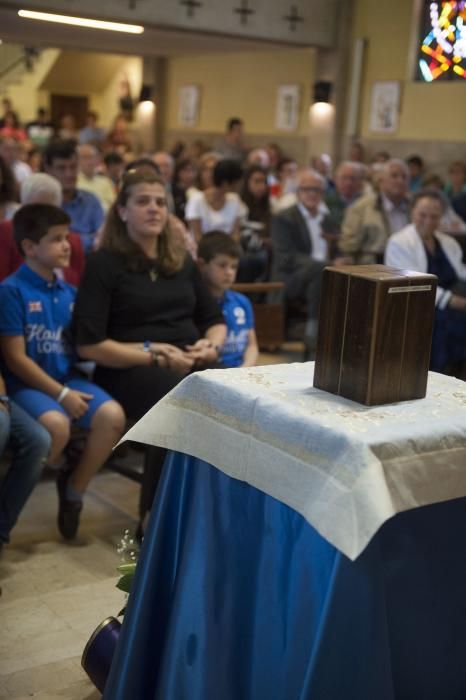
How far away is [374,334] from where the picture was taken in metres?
1.66

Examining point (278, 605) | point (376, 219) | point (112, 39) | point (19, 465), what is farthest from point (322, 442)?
point (112, 39)

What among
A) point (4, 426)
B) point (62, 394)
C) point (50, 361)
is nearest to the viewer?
point (4, 426)

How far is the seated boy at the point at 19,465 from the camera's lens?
2.83m

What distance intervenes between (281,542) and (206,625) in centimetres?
22

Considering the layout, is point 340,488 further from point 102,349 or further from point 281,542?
point 102,349

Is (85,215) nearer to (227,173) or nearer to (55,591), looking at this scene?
(227,173)

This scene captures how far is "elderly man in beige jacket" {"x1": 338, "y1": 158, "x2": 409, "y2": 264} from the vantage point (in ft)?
20.4

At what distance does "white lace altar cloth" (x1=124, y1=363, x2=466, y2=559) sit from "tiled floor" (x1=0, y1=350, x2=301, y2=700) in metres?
0.83

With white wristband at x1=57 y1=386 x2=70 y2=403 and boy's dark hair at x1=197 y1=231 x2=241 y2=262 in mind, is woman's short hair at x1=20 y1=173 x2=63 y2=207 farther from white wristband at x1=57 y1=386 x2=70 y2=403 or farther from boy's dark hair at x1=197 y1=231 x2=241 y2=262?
white wristband at x1=57 y1=386 x2=70 y2=403

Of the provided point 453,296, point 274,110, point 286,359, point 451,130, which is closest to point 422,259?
point 453,296

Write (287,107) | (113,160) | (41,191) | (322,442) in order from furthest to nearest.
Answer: (287,107), (113,160), (41,191), (322,442)

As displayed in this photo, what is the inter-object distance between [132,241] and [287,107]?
11.5 metres

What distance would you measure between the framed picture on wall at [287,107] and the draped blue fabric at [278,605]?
Answer: 12.8m

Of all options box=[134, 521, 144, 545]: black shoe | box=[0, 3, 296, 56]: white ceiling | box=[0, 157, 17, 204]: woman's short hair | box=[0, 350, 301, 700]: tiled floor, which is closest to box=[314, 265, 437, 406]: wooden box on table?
box=[0, 350, 301, 700]: tiled floor
